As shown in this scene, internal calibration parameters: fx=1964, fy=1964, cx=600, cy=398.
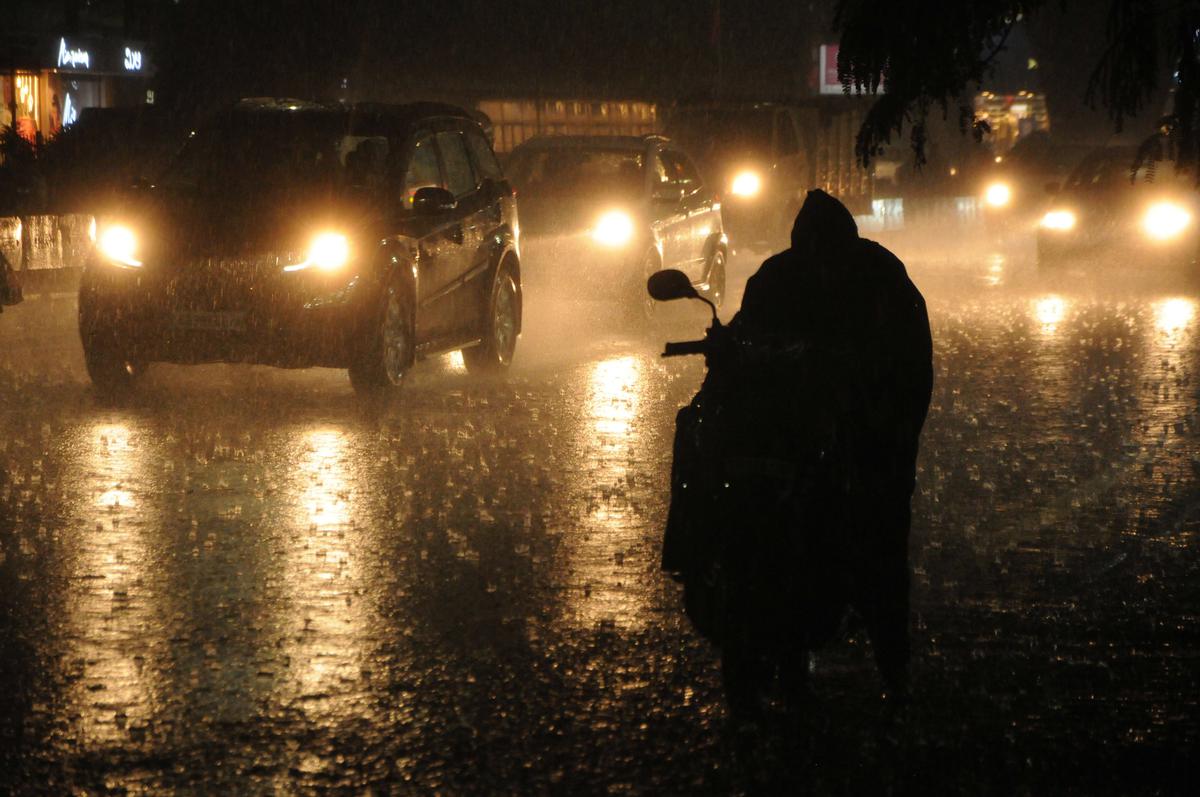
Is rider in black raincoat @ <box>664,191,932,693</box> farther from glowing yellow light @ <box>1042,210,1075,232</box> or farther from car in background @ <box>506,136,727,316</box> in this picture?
glowing yellow light @ <box>1042,210,1075,232</box>

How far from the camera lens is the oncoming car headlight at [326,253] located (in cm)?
1263

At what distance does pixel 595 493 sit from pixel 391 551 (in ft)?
5.63

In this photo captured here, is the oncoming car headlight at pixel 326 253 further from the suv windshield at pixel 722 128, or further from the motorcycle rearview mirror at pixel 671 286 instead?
the suv windshield at pixel 722 128

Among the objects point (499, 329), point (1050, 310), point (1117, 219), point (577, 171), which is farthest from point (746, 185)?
point (499, 329)

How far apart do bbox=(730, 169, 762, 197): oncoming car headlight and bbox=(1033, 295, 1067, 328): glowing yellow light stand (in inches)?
281

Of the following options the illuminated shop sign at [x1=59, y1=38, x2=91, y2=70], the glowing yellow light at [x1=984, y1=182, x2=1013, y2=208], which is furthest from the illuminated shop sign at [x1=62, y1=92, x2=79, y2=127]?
the glowing yellow light at [x1=984, y1=182, x2=1013, y2=208]

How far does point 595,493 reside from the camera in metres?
9.54

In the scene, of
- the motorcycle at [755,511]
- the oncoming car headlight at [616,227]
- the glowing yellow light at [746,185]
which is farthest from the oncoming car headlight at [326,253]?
the glowing yellow light at [746,185]

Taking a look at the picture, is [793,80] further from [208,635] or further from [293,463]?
[208,635]

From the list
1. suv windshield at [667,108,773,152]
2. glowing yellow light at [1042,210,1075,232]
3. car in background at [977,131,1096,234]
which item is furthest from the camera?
car in background at [977,131,1096,234]

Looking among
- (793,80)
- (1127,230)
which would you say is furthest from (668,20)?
(1127,230)

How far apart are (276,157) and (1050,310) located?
10.1 m

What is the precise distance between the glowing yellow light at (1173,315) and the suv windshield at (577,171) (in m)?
5.20

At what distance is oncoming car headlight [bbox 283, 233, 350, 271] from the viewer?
12.6 metres
